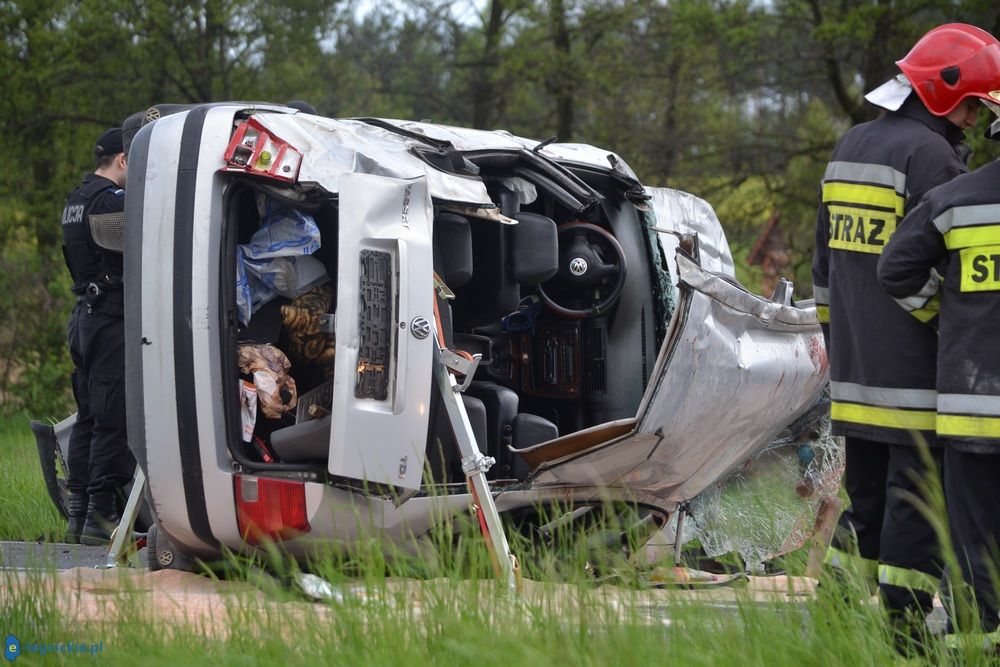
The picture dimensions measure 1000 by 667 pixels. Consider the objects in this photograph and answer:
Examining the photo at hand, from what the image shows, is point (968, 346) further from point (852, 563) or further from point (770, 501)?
point (770, 501)

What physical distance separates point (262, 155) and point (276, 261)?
37 cm

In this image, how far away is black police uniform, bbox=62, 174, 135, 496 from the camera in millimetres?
5867

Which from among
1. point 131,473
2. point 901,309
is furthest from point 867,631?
point 131,473

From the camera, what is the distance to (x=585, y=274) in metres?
5.47

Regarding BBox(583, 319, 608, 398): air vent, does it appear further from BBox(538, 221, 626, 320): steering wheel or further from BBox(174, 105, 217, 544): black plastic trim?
BBox(174, 105, 217, 544): black plastic trim

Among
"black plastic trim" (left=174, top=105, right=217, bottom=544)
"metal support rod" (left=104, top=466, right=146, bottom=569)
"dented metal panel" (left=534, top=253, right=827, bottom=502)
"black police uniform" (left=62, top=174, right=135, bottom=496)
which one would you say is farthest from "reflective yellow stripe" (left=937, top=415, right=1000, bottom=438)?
"black police uniform" (left=62, top=174, right=135, bottom=496)

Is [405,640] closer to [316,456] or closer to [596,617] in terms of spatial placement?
[596,617]

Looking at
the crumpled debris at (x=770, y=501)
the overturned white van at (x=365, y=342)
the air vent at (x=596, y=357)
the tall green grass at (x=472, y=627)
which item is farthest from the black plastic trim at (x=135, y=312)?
the crumpled debris at (x=770, y=501)

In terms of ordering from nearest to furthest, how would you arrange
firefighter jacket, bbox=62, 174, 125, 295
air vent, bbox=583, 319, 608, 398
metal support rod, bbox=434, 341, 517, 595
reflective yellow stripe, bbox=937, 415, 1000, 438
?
reflective yellow stripe, bbox=937, 415, 1000, 438 < metal support rod, bbox=434, 341, 517, 595 < air vent, bbox=583, 319, 608, 398 < firefighter jacket, bbox=62, 174, 125, 295

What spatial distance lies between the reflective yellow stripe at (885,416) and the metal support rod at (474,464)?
112cm

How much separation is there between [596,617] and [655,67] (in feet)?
44.2

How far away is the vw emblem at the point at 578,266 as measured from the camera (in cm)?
546

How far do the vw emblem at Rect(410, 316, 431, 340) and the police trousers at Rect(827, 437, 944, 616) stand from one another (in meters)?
1.39

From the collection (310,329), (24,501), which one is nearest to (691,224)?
(310,329)
